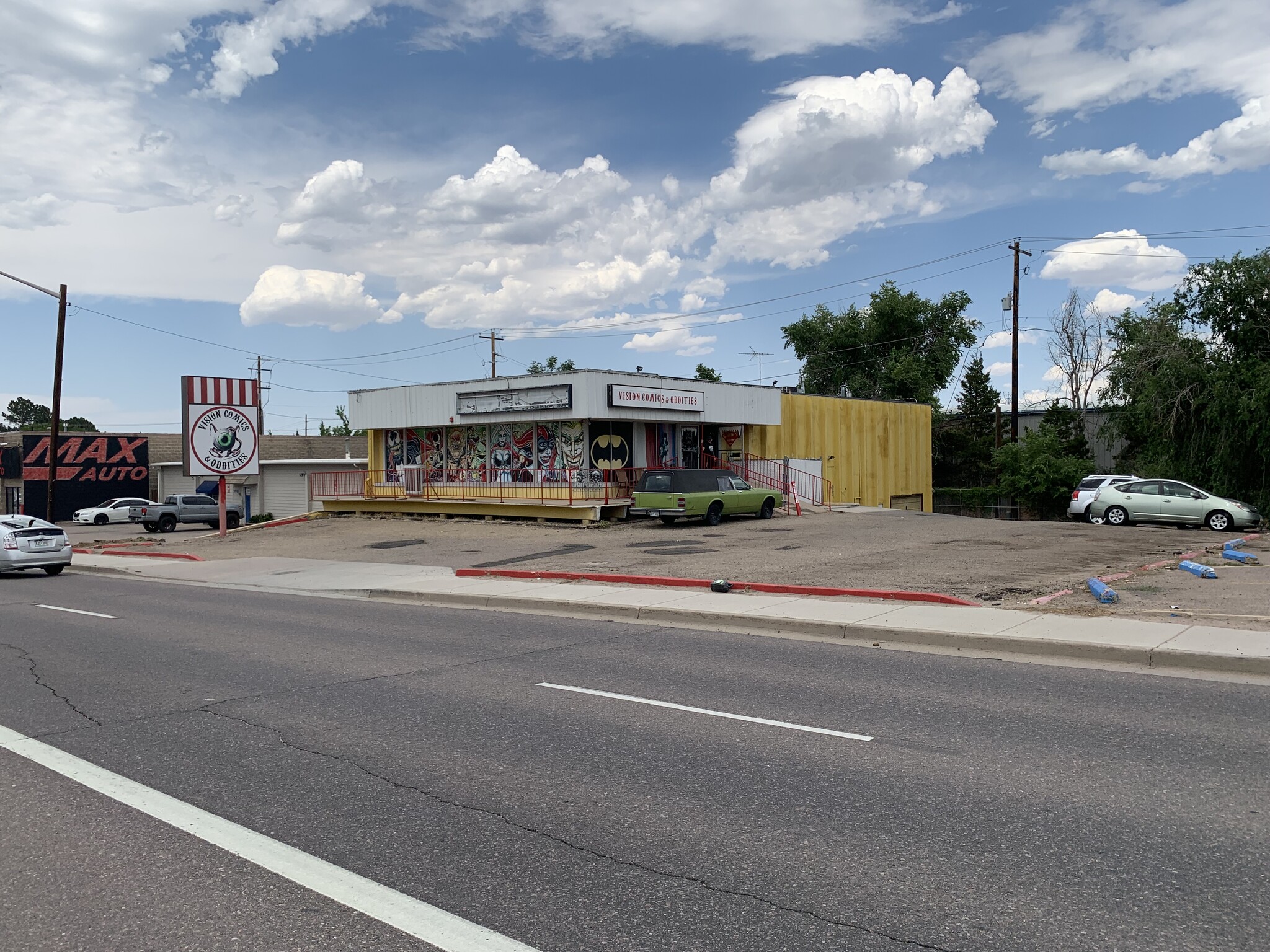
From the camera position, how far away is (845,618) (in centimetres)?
1167

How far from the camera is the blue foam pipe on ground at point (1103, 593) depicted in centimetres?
1245

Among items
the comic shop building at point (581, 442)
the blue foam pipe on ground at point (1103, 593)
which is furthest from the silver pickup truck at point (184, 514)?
the blue foam pipe on ground at point (1103, 593)

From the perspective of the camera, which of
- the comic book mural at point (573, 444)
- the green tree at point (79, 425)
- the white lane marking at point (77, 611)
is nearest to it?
the white lane marking at point (77, 611)

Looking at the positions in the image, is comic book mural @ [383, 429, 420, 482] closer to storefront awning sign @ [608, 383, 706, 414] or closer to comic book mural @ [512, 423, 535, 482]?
comic book mural @ [512, 423, 535, 482]

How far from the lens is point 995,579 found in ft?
49.3

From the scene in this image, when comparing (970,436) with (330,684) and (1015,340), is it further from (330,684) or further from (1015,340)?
(330,684)

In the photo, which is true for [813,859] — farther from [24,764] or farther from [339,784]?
[24,764]

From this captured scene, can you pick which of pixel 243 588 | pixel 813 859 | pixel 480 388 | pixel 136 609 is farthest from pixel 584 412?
pixel 813 859

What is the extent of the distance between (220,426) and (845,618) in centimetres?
2327

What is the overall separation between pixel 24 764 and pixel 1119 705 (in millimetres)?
7963

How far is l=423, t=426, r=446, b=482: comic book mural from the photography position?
35.8 metres

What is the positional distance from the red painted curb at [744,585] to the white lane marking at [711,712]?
597 cm

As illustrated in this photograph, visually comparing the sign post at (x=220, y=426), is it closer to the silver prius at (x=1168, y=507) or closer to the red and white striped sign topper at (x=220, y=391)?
the red and white striped sign topper at (x=220, y=391)

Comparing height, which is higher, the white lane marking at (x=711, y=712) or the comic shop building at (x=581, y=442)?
the comic shop building at (x=581, y=442)
